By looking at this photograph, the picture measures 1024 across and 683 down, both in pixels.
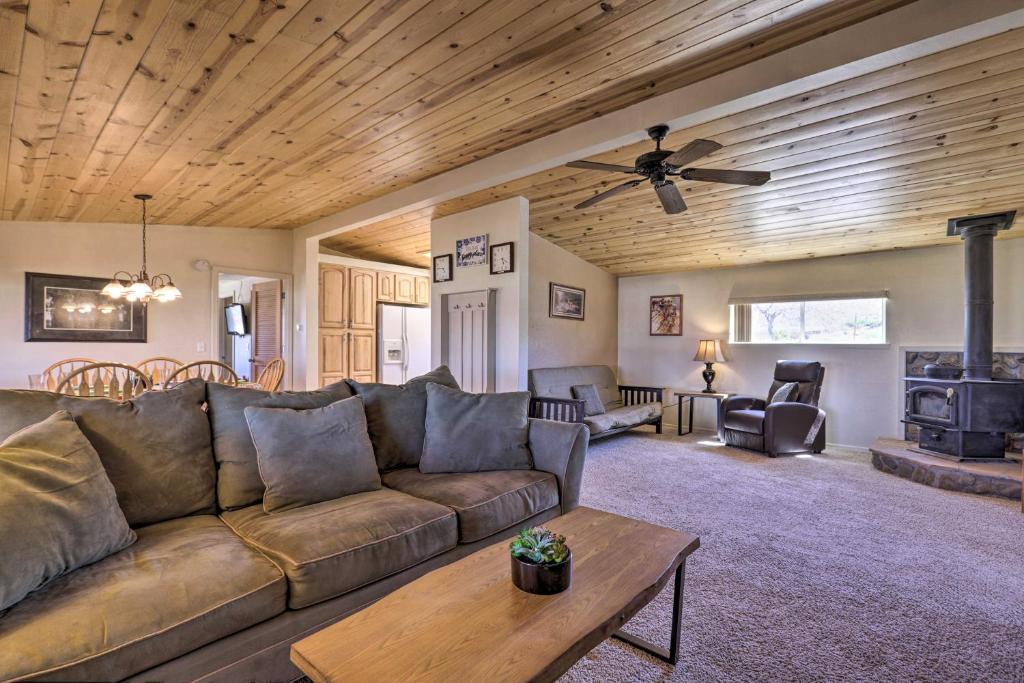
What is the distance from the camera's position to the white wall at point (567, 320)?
5.75 meters

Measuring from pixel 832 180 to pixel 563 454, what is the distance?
320 centimetres

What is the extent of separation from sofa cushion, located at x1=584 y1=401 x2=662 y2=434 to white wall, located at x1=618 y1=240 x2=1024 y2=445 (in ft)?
2.81

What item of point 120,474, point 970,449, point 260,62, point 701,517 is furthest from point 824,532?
point 260,62

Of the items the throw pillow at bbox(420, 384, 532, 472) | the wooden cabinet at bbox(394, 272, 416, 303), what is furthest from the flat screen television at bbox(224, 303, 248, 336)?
the throw pillow at bbox(420, 384, 532, 472)

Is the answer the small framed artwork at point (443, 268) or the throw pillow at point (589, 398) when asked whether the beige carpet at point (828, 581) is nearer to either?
the throw pillow at point (589, 398)

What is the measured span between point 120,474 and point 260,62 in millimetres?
1854

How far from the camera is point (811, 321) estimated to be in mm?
5957

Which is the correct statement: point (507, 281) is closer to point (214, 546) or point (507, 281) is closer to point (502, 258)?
point (502, 258)

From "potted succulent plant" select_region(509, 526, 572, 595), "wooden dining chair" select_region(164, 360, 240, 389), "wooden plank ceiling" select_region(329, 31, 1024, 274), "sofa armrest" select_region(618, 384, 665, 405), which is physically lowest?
"sofa armrest" select_region(618, 384, 665, 405)

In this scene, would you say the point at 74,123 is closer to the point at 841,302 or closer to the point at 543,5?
the point at 543,5

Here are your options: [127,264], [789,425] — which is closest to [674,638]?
A: [789,425]

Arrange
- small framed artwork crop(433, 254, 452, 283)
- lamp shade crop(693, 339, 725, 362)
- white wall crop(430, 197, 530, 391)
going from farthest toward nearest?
lamp shade crop(693, 339, 725, 362) < small framed artwork crop(433, 254, 452, 283) < white wall crop(430, 197, 530, 391)

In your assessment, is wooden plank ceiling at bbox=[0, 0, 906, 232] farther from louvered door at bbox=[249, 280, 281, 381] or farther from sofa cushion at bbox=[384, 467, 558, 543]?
louvered door at bbox=[249, 280, 281, 381]

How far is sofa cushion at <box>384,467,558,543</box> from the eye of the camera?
2.07m
